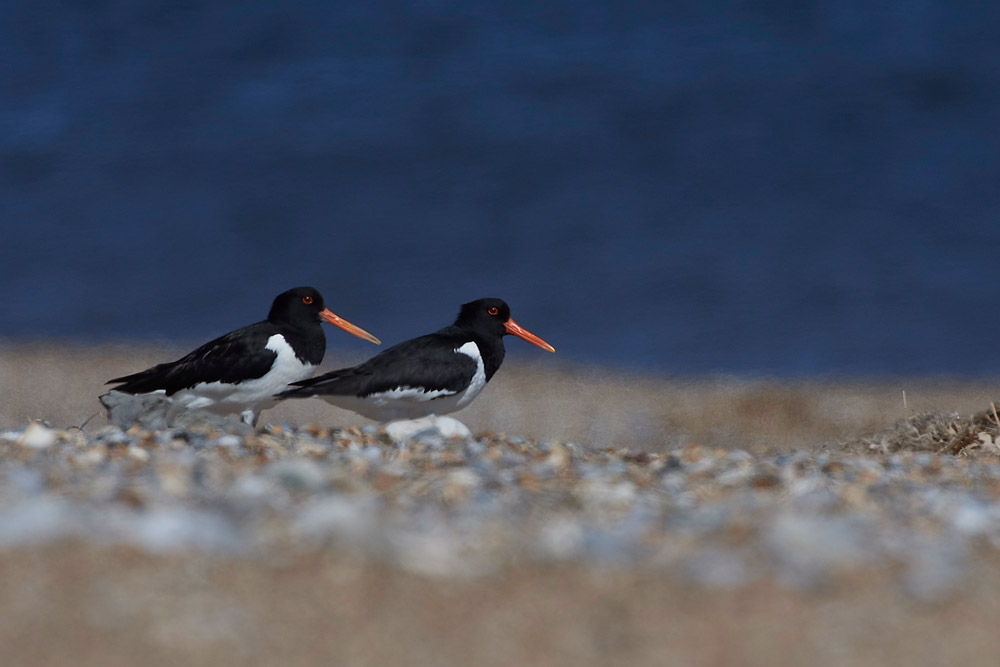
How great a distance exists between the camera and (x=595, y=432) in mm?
8781

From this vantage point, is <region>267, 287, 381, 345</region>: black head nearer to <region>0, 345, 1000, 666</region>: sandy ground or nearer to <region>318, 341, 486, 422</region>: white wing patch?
<region>318, 341, 486, 422</region>: white wing patch

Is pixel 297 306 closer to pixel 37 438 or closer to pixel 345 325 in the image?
pixel 345 325

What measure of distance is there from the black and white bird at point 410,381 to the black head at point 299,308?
2.01 feet

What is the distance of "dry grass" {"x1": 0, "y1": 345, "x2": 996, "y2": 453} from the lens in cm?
878

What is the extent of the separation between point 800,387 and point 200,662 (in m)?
9.24

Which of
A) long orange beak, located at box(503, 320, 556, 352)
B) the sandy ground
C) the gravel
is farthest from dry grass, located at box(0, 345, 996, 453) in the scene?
the sandy ground

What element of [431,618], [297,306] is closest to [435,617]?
[431,618]

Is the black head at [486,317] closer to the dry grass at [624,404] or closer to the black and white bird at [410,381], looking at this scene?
the black and white bird at [410,381]

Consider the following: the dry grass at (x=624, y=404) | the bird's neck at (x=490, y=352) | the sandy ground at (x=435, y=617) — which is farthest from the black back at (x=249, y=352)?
the sandy ground at (x=435, y=617)

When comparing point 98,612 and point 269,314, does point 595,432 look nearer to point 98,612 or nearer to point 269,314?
point 269,314

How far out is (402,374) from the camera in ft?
22.2

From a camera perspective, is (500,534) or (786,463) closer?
(500,534)

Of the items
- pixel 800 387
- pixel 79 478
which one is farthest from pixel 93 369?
pixel 79 478

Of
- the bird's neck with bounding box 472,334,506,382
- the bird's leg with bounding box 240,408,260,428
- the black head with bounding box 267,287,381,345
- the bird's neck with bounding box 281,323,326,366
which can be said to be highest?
the black head with bounding box 267,287,381,345
